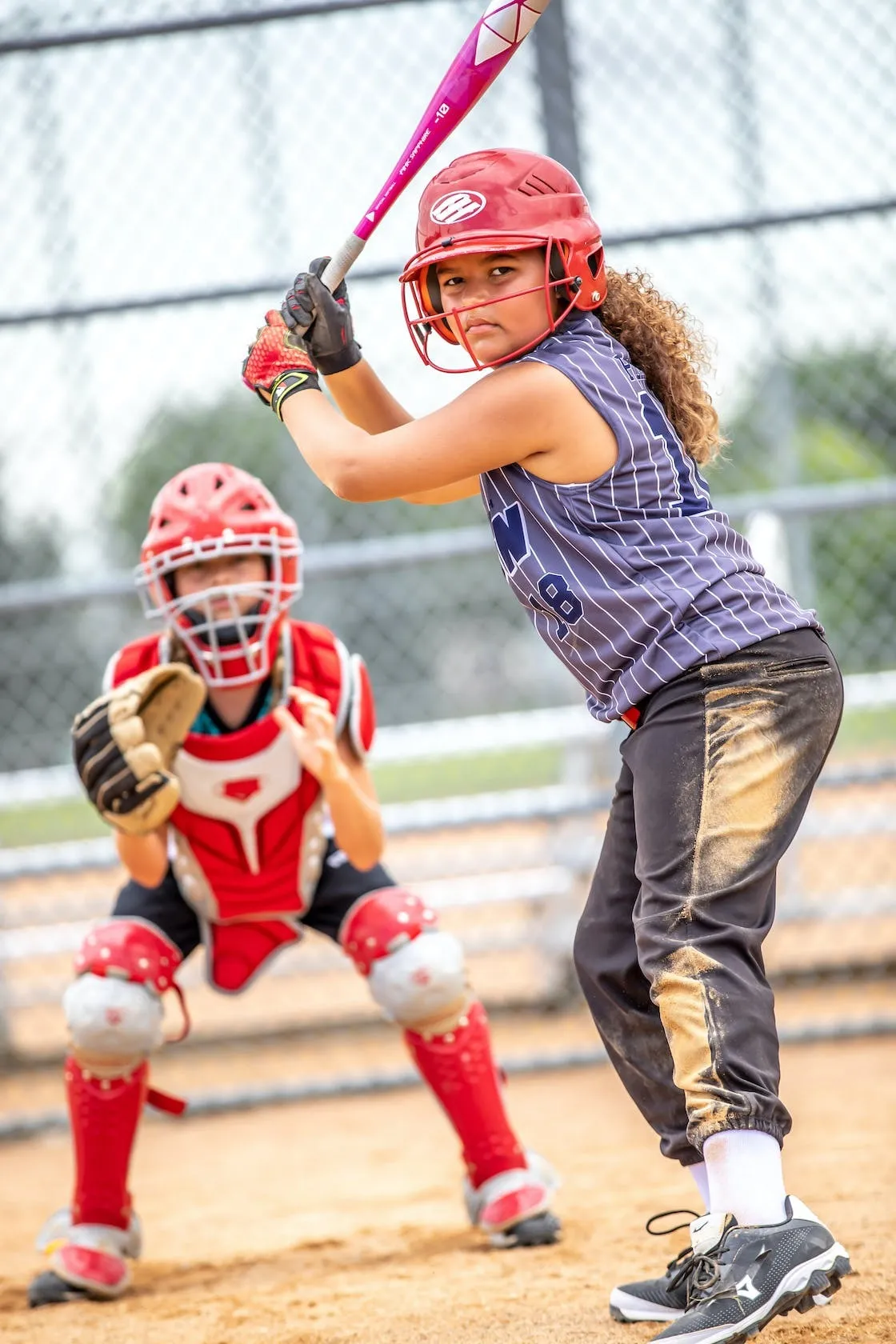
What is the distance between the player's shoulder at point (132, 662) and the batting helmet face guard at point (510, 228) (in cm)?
106

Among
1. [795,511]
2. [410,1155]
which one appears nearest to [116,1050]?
[410,1155]

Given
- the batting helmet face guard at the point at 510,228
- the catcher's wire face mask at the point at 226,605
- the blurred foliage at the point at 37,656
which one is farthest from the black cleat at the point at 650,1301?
the blurred foliage at the point at 37,656

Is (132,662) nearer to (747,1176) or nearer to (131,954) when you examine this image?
(131,954)

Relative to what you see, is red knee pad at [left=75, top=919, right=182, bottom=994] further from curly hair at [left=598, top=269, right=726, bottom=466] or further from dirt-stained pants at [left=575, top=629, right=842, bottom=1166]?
curly hair at [left=598, top=269, right=726, bottom=466]

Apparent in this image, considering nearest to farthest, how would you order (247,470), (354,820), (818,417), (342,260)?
(342,260) < (354,820) < (247,470) < (818,417)

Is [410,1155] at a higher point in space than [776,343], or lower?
lower

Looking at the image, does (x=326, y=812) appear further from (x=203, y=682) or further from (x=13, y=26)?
(x=13, y=26)

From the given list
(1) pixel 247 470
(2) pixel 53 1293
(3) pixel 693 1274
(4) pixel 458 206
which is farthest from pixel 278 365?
(1) pixel 247 470

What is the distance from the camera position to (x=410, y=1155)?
372 cm

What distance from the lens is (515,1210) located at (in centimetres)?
275

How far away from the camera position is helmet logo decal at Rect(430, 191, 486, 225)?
2.12m

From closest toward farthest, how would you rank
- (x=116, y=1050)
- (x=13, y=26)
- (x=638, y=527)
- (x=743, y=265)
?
(x=638, y=527)
(x=116, y=1050)
(x=13, y=26)
(x=743, y=265)

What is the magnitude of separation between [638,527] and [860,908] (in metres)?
3.22

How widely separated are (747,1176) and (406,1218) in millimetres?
1408
